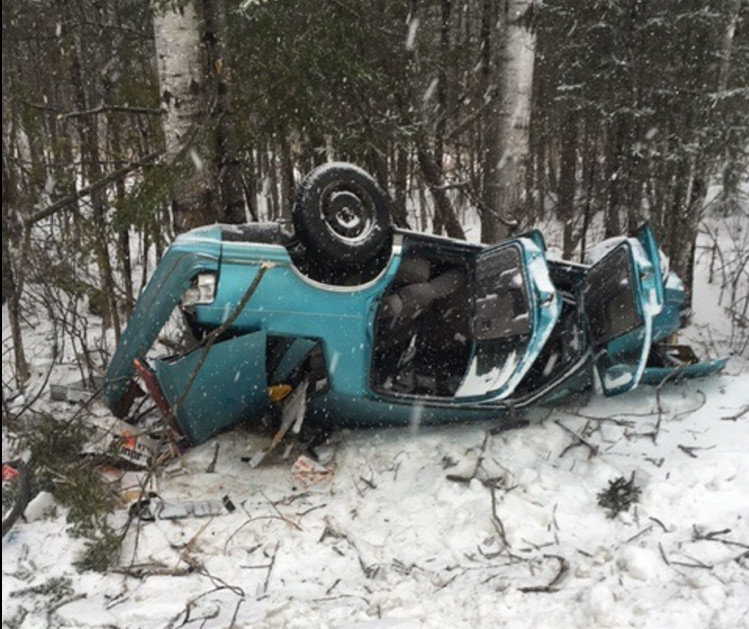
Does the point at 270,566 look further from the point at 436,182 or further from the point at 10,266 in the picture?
the point at 436,182

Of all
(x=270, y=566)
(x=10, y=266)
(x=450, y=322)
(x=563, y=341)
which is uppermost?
(x=10, y=266)

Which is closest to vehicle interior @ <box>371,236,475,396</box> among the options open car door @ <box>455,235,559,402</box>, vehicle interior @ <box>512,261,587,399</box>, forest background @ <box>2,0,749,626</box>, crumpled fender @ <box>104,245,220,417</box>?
→ open car door @ <box>455,235,559,402</box>

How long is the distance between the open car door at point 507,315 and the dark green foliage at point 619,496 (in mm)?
900

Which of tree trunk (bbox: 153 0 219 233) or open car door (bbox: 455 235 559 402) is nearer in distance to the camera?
open car door (bbox: 455 235 559 402)

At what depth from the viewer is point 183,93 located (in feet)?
17.1

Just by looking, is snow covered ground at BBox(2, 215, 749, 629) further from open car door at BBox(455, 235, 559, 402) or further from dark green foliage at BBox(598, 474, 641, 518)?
open car door at BBox(455, 235, 559, 402)

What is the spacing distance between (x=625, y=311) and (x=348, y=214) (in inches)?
77.1

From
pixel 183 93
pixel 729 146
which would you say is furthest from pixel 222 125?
pixel 729 146

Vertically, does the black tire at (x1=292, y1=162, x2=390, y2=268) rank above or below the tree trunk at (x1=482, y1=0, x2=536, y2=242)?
below

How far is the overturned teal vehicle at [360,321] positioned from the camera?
389cm

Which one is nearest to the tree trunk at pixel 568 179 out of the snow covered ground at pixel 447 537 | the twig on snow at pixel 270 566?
the snow covered ground at pixel 447 537

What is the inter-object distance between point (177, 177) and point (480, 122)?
34.4 feet

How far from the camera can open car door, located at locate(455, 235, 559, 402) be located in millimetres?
4234

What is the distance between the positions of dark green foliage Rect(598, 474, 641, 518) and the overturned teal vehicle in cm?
84
